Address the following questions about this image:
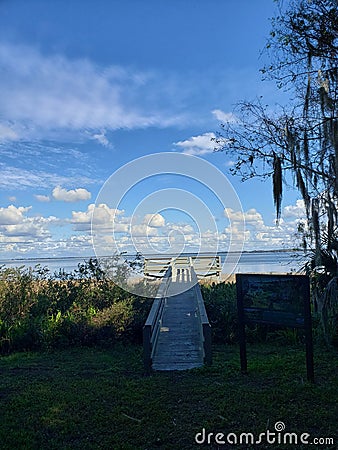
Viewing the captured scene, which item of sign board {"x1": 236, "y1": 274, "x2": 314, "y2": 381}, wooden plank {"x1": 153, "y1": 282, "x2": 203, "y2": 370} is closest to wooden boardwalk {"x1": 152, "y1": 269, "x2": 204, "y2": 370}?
wooden plank {"x1": 153, "y1": 282, "x2": 203, "y2": 370}

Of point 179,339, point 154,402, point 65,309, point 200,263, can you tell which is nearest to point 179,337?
point 179,339

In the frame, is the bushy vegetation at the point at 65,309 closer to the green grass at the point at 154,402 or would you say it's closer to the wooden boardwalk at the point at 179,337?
the wooden boardwalk at the point at 179,337

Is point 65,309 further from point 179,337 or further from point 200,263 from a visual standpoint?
point 200,263

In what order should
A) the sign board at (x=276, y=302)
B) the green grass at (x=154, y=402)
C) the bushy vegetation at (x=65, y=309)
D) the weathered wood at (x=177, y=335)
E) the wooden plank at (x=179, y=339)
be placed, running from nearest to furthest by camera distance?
the green grass at (x=154, y=402) → the sign board at (x=276, y=302) → the weathered wood at (x=177, y=335) → the wooden plank at (x=179, y=339) → the bushy vegetation at (x=65, y=309)

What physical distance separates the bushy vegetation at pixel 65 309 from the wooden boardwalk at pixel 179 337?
0.67 m

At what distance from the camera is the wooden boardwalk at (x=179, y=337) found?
271 inches

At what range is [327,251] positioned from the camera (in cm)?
724

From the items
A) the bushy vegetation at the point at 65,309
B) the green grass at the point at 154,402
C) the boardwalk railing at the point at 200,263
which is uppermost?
the boardwalk railing at the point at 200,263

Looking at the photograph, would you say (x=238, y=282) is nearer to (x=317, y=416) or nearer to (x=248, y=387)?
(x=248, y=387)

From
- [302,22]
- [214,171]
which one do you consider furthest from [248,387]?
[214,171]

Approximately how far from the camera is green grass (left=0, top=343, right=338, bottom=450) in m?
3.97

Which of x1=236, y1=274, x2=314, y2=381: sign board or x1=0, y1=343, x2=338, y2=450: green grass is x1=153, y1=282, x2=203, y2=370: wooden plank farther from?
x1=236, y1=274, x2=314, y2=381: sign board

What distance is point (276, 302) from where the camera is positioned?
589cm

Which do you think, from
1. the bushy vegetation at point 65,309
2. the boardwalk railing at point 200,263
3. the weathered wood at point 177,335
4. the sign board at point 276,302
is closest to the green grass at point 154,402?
the weathered wood at point 177,335
